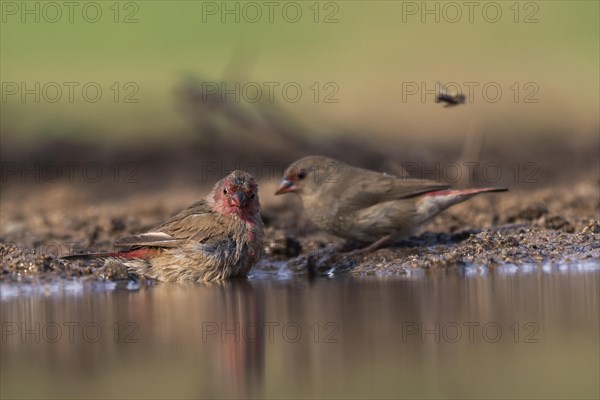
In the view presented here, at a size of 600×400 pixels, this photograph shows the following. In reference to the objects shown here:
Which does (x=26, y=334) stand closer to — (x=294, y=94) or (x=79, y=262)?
(x=79, y=262)

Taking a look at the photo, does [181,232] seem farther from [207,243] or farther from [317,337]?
[317,337]

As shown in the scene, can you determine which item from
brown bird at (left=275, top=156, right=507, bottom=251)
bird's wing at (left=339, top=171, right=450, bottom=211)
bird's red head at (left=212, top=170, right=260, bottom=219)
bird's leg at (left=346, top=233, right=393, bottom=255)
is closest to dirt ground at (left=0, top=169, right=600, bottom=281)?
bird's leg at (left=346, top=233, right=393, bottom=255)

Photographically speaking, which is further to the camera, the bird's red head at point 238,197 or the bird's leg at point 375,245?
the bird's leg at point 375,245

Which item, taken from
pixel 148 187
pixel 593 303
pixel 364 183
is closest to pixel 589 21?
pixel 148 187

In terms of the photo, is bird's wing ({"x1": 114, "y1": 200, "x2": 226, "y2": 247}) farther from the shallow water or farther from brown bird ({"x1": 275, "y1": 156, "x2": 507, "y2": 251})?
brown bird ({"x1": 275, "y1": 156, "x2": 507, "y2": 251})

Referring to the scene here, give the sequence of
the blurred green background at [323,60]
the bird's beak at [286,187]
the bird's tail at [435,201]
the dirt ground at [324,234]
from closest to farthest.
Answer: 1. the dirt ground at [324,234]
2. the bird's tail at [435,201]
3. the bird's beak at [286,187]
4. the blurred green background at [323,60]

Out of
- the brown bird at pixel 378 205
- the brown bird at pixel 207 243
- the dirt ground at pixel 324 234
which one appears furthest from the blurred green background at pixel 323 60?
the brown bird at pixel 207 243

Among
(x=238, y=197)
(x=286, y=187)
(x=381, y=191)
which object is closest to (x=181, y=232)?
(x=238, y=197)

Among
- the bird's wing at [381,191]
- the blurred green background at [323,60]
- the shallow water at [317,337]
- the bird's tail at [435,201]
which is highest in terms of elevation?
the blurred green background at [323,60]

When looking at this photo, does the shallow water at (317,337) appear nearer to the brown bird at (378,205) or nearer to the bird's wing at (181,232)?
the bird's wing at (181,232)
